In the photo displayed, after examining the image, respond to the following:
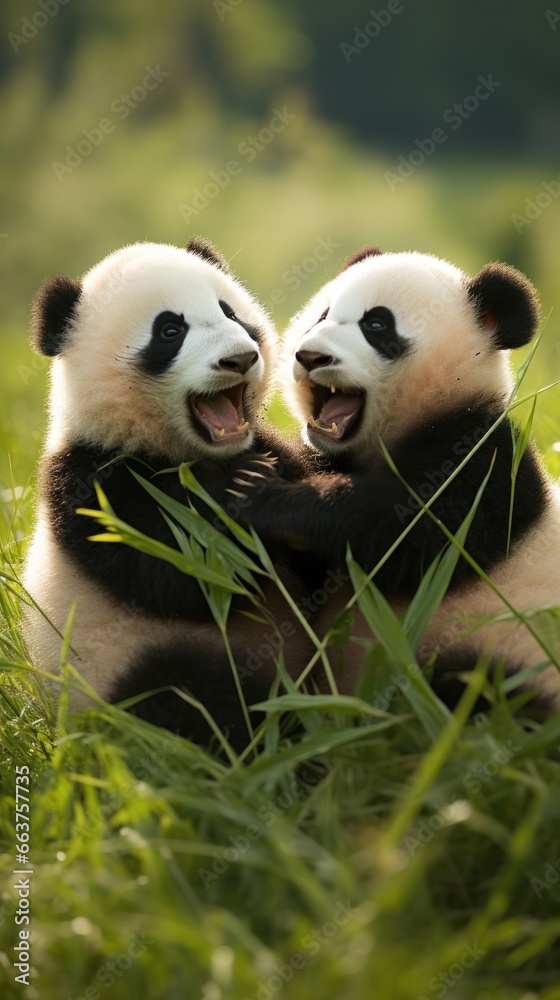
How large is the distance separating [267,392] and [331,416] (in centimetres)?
33

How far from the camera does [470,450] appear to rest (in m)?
3.36

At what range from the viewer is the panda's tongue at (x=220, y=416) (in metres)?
3.58

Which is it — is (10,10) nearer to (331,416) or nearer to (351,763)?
(331,416)

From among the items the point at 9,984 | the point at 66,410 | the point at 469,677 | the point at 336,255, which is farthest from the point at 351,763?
the point at 336,255

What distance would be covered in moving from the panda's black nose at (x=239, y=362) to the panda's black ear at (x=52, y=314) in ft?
2.23

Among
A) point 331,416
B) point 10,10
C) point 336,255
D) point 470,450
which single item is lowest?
point 10,10

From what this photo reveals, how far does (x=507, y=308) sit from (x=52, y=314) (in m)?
1.71

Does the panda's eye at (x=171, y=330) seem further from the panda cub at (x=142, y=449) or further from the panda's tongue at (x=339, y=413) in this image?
the panda's tongue at (x=339, y=413)

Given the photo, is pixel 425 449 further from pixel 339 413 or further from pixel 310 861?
pixel 310 861

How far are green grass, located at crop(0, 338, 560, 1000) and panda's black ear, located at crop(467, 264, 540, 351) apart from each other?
1305mm

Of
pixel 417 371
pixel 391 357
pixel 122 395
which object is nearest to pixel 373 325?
pixel 391 357

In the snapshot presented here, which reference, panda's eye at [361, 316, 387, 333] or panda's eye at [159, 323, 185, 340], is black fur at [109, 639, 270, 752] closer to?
panda's eye at [159, 323, 185, 340]

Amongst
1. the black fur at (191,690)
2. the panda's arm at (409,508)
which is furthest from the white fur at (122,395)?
the panda's arm at (409,508)

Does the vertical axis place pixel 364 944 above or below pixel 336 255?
above
